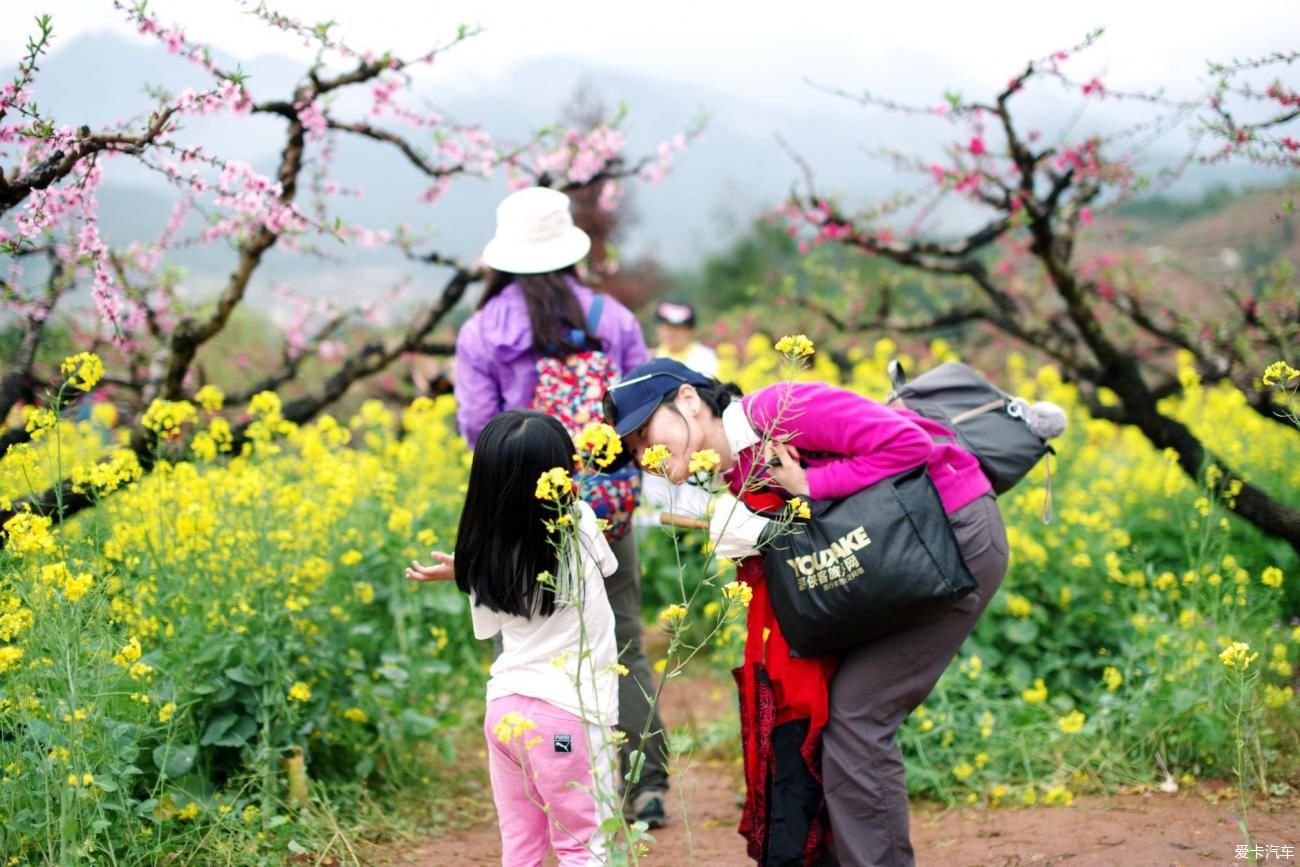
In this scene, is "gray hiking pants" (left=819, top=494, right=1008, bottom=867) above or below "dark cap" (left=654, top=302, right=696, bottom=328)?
above

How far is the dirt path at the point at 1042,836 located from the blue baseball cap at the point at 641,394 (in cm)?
96

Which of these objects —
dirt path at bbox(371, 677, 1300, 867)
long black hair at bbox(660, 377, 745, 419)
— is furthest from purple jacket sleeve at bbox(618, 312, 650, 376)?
dirt path at bbox(371, 677, 1300, 867)

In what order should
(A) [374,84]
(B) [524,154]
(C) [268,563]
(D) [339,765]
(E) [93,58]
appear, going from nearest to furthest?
(C) [268,563] < (D) [339,765] < (E) [93,58] < (A) [374,84] < (B) [524,154]

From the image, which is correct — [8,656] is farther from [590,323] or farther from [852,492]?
[852,492]

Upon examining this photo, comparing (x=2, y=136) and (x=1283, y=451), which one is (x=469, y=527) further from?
(x=1283, y=451)

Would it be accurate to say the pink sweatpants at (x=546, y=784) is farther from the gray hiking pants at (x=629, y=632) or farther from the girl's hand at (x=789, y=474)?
the gray hiking pants at (x=629, y=632)

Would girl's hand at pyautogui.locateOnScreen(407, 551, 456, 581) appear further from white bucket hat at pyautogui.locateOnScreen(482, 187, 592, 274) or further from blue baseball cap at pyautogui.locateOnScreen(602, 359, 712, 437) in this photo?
white bucket hat at pyautogui.locateOnScreen(482, 187, 592, 274)

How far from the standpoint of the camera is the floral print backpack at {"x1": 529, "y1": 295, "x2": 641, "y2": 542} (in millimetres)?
3217

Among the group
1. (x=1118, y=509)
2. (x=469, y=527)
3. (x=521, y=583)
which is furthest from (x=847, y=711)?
(x=1118, y=509)

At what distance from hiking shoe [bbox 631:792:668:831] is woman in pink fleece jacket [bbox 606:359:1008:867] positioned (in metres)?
1.07

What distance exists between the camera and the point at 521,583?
240 centimetres

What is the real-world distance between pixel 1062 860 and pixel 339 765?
222 cm

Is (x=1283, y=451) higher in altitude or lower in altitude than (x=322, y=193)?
lower

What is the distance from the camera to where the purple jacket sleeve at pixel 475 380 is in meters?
3.38
